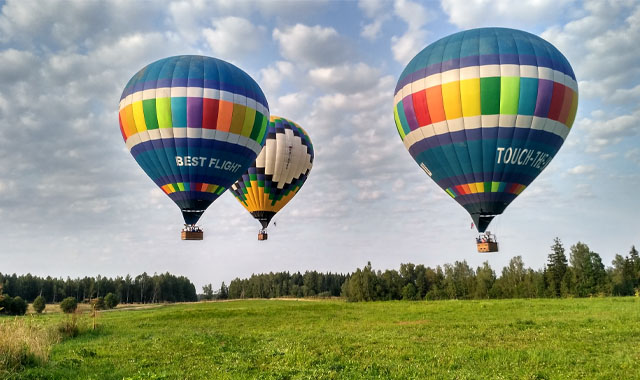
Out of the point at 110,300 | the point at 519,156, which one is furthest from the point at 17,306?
the point at 519,156

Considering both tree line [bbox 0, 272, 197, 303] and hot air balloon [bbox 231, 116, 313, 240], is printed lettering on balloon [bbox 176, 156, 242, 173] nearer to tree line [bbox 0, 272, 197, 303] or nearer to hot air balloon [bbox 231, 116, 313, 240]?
hot air balloon [bbox 231, 116, 313, 240]

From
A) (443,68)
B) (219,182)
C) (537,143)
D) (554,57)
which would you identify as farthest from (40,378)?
(554,57)

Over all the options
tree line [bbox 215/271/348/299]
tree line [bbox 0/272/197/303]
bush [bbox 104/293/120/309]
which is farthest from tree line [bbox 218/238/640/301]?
tree line [bbox 0/272/197/303]

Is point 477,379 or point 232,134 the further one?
point 232,134

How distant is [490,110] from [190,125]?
19263 millimetres

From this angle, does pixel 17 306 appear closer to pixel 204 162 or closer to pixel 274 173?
pixel 274 173

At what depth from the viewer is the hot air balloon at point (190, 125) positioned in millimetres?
28906

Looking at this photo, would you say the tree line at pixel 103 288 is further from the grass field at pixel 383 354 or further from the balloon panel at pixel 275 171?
the grass field at pixel 383 354

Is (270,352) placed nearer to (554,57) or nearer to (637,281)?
(554,57)

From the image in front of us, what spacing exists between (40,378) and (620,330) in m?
23.2

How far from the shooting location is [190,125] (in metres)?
28.8

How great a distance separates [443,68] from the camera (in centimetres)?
2680

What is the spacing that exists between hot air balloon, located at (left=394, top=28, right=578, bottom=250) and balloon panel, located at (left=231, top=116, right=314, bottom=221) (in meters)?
19.5

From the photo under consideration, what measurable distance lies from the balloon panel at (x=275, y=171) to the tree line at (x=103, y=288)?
93.4 meters
